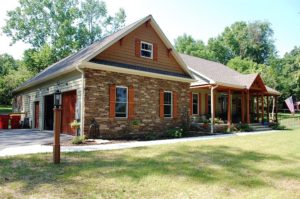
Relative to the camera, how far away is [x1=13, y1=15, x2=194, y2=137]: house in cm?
1266

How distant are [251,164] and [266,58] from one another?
192ft

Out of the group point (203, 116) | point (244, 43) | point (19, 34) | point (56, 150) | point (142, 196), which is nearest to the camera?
point (142, 196)

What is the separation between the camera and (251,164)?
23.0 ft

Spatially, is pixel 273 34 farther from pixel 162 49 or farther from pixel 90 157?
pixel 90 157

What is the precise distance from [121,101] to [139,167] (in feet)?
24.5

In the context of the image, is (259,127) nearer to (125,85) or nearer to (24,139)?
(125,85)

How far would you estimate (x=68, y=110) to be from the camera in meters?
14.3

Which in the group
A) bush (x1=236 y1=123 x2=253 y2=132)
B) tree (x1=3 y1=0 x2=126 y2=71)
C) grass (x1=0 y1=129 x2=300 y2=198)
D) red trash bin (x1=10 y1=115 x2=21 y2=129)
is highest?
tree (x1=3 y1=0 x2=126 y2=71)

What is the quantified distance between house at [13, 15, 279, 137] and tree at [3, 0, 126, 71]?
19.7 meters

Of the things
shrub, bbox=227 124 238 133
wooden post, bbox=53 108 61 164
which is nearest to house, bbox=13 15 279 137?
shrub, bbox=227 124 238 133

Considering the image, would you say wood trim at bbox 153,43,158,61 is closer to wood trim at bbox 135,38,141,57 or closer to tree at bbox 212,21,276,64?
wood trim at bbox 135,38,141,57

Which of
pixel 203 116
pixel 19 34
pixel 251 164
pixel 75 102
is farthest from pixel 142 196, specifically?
pixel 19 34

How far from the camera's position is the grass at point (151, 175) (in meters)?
4.72

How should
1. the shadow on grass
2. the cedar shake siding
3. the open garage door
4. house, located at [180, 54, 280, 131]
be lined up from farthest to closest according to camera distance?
house, located at [180, 54, 280, 131] < the open garage door < the cedar shake siding < the shadow on grass
